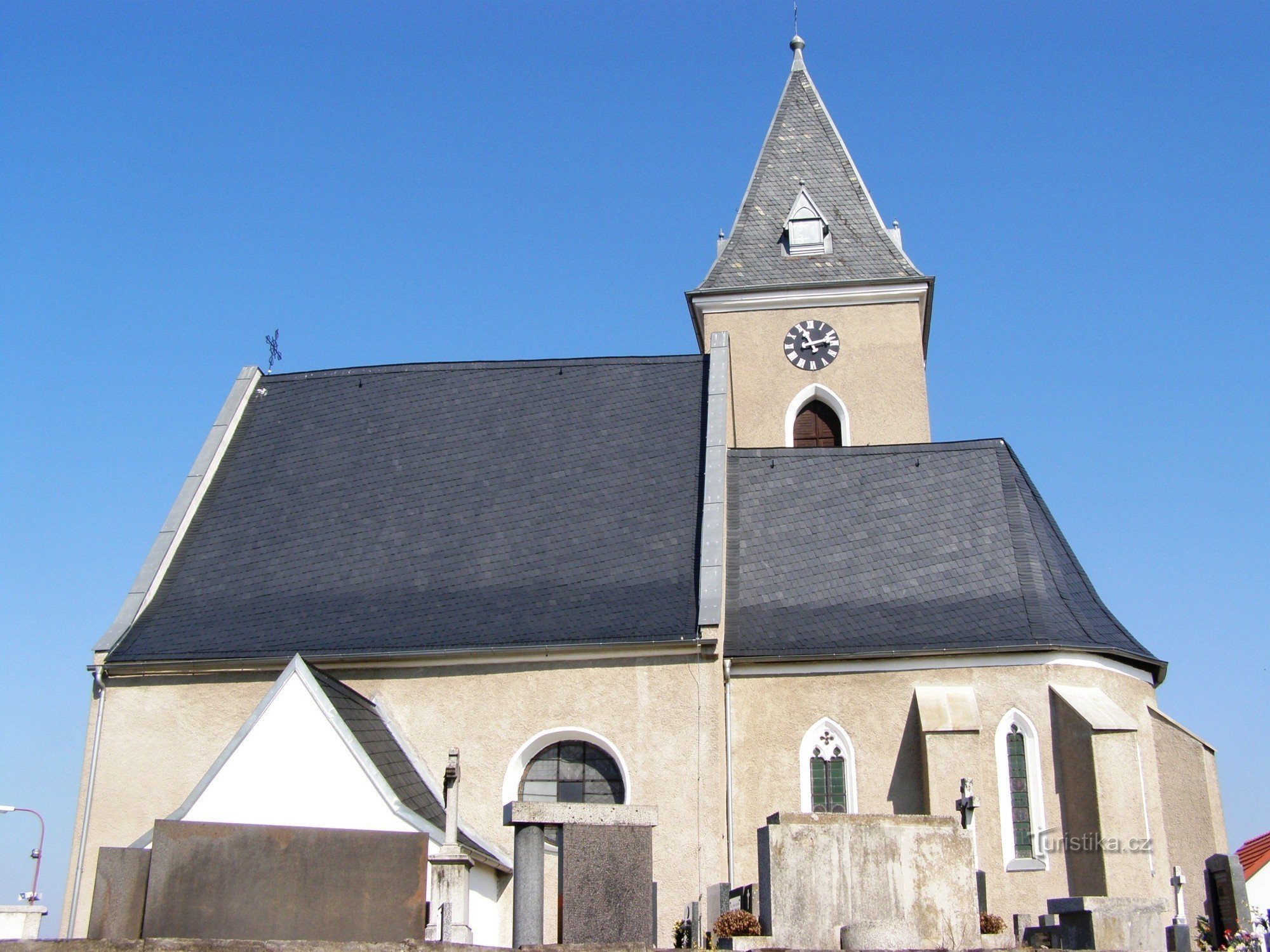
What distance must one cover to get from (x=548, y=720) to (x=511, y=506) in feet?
11.3

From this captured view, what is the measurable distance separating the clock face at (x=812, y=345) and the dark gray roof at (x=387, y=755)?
11812 millimetres

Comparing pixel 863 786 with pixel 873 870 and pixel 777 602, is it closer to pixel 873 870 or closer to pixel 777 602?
pixel 777 602

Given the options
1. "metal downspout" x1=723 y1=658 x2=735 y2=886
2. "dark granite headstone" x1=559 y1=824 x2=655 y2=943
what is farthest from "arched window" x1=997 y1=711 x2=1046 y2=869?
"dark granite headstone" x1=559 y1=824 x2=655 y2=943

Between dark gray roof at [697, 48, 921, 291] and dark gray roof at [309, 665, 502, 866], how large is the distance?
12.4m

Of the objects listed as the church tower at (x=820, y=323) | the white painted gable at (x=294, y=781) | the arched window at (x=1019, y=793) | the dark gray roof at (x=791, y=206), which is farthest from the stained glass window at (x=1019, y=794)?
the dark gray roof at (x=791, y=206)

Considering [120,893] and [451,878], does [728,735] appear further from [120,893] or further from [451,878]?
[120,893]

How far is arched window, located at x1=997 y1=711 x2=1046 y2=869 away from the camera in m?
14.9

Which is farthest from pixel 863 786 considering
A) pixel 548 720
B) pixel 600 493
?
pixel 600 493

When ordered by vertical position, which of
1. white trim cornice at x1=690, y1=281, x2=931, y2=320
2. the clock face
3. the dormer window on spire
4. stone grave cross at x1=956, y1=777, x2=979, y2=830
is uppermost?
→ the dormer window on spire

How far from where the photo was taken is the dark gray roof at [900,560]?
16.0 metres

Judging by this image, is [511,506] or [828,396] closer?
[511,506]

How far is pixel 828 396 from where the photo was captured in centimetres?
2377

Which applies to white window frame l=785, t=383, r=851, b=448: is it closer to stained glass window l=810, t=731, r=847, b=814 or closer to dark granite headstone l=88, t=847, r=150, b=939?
stained glass window l=810, t=731, r=847, b=814

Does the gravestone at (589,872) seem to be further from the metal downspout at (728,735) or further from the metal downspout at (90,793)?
the metal downspout at (90,793)
